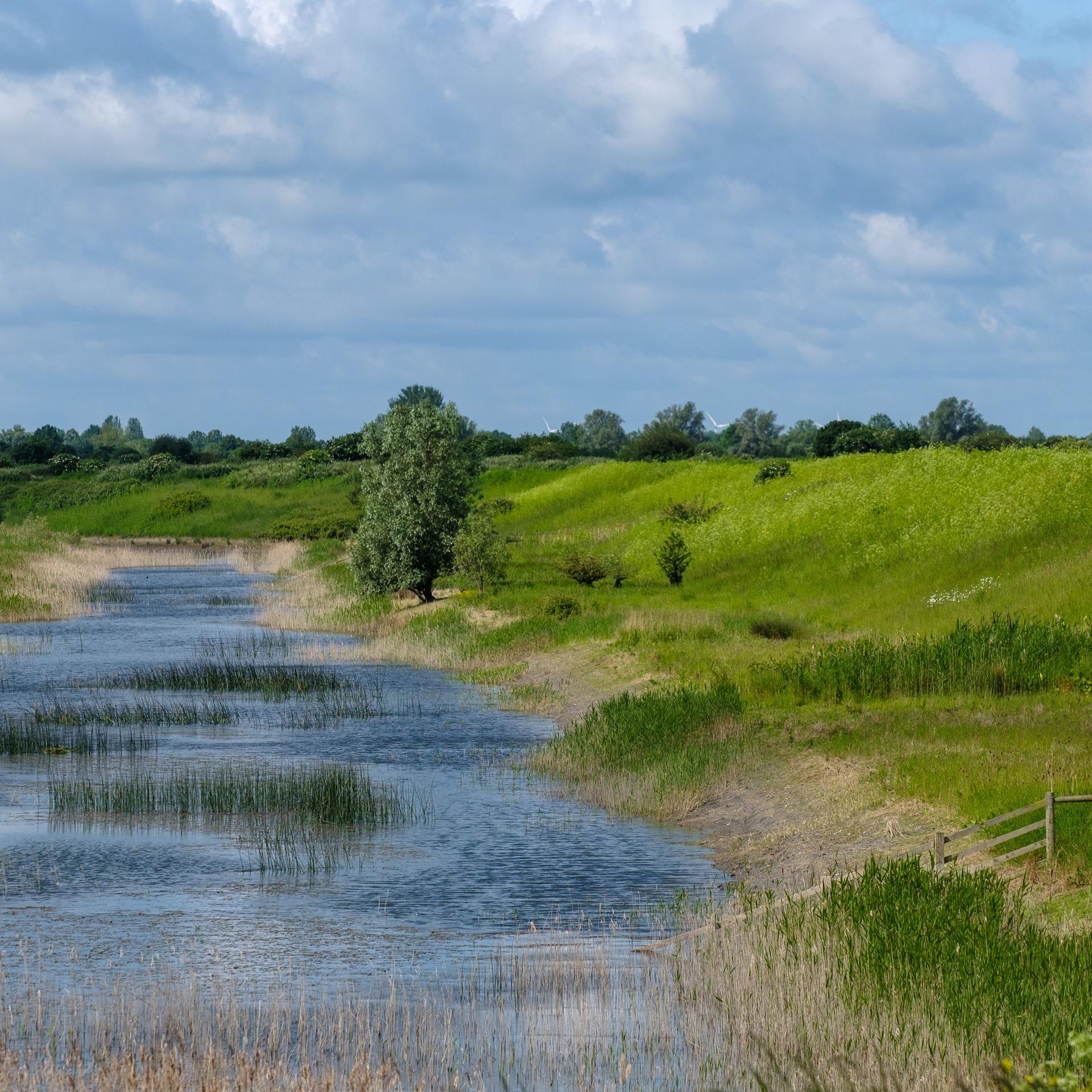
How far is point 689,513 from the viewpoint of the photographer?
7712 centimetres

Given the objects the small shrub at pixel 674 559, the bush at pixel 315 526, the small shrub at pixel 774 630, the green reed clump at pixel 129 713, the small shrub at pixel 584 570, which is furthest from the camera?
the bush at pixel 315 526

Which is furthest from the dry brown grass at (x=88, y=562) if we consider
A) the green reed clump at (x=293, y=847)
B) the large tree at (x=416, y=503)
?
the green reed clump at (x=293, y=847)

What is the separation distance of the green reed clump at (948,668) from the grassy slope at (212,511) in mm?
92984

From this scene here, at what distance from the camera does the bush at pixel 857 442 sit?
108 m

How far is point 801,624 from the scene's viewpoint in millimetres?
44312

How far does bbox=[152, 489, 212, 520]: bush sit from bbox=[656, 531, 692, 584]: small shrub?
81.8m

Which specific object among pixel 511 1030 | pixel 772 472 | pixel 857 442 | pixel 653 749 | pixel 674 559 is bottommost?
pixel 511 1030

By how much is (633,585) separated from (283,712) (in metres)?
26.9

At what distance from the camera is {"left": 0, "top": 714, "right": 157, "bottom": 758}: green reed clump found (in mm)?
29094

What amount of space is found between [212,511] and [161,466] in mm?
21664

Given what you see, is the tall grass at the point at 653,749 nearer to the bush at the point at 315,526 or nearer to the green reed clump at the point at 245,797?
the green reed clump at the point at 245,797

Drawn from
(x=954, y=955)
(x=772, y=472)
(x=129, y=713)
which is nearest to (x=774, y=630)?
(x=129, y=713)

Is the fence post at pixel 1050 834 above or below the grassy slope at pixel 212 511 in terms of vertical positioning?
below

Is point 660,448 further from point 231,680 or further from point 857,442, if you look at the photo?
point 231,680
